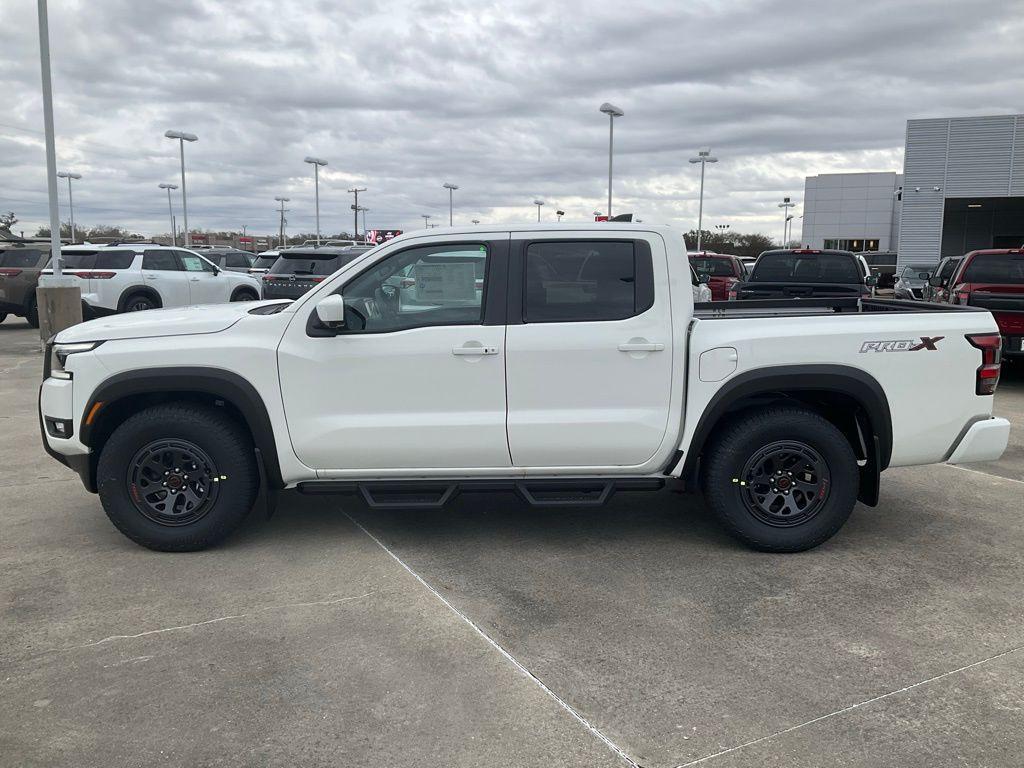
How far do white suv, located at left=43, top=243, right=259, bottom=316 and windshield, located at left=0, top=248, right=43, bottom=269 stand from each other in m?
1.93

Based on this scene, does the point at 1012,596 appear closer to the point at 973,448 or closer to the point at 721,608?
the point at 973,448

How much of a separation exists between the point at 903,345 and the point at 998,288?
7.37 meters

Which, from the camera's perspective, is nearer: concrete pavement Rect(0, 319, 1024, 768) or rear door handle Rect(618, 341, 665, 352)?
concrete pavement Rect(0, 319, 1024, 768)

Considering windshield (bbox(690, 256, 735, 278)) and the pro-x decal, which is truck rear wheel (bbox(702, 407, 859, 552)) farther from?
windshield (bbox(690, 256, 735, 278))

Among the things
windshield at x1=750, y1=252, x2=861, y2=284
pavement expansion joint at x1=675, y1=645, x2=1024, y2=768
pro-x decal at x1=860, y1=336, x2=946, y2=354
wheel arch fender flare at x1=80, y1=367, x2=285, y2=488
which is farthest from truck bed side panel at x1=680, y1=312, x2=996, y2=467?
windshield at x1=750, y1=252, x2=861, y2=284

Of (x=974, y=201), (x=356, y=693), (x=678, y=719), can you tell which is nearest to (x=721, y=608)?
(x=678, y=719)

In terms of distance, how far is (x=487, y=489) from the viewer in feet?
16.1

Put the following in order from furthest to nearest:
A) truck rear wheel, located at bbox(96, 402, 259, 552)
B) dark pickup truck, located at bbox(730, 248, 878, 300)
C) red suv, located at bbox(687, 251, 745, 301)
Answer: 1. red suv, located at bbox(687, 251, 745, 301)
2. dark pickup truck, located at bbox(730, 248, 878, 300)
3. truck rear wheel, located at bbox(96, 402, 259, 552)

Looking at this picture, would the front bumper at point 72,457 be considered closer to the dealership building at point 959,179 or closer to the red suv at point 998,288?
the red suv at point 998,288

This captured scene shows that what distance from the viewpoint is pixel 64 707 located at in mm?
3318

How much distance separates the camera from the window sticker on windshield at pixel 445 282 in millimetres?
4840

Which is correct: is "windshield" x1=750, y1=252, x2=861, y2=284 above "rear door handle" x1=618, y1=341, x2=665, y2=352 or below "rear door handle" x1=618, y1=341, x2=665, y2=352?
above

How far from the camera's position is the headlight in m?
4.85

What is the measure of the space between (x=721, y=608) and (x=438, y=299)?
7.25ft
